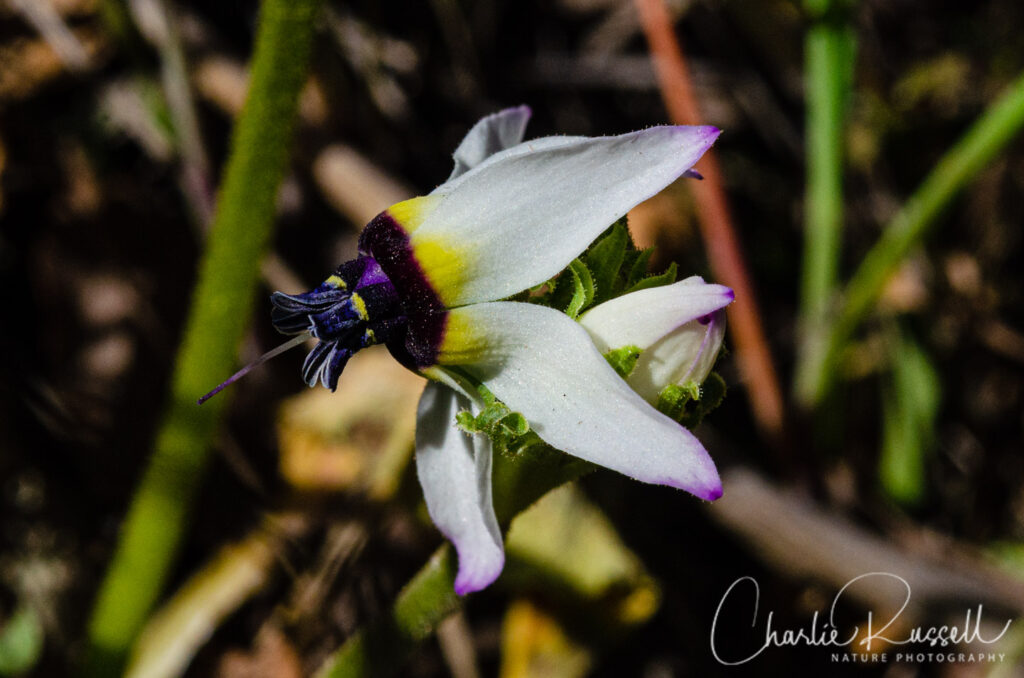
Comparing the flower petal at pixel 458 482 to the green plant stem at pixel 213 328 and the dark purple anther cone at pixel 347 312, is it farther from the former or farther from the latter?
the green plant stem at pixel 213 328

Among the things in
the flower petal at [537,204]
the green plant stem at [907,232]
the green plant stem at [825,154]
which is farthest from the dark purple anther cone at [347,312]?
the green plant stem at [907,232]

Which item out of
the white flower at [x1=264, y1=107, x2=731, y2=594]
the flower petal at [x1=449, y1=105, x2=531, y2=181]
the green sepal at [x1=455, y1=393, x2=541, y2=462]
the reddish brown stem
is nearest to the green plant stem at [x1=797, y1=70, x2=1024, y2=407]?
the reddish brown stem

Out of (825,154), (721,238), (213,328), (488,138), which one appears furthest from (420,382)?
(488,138)

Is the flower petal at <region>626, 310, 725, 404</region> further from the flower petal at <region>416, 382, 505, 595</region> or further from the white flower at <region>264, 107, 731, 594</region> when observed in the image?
the flower petal at <region>416, 382, 505, 595</region>

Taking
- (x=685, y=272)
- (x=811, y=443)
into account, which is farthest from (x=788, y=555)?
(x=685, y=272)

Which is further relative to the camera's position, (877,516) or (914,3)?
(914,3)

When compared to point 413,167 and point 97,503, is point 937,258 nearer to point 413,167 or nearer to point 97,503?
point 413,167

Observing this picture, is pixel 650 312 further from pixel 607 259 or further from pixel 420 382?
pixel 420 382
